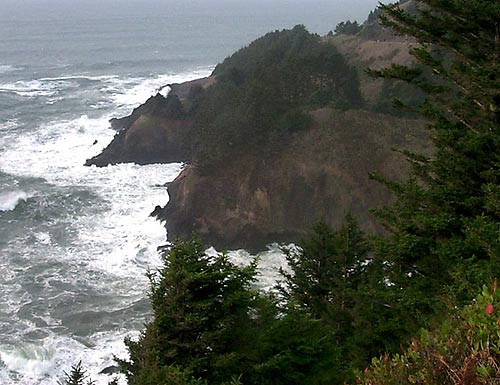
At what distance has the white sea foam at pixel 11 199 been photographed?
41.7 metres

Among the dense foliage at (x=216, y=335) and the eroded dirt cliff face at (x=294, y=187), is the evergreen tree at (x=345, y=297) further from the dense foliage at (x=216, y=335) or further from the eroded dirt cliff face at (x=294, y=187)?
the eroded dirt cliff face at (x=294, y=187)

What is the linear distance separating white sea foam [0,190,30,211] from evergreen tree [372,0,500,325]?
36215 mm

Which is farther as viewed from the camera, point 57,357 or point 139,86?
point 139,86

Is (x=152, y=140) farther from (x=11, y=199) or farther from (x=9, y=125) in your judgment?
(x=9, y=125)

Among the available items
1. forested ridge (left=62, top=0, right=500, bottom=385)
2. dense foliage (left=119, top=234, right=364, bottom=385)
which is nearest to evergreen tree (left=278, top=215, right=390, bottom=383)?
forested ridge (left=62, top=0, right=500, bottom=385)

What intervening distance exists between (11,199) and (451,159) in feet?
126

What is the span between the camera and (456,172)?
463 inches

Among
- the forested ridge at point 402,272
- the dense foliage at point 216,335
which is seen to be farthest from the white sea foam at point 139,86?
the dense foliage at point 216,335

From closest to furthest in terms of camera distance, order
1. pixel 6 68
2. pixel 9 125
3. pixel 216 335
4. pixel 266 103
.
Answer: pixel 216 335 < pixel 266 103 < pixel 9 125 < pixel 6 68

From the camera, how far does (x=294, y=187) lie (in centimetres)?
3766

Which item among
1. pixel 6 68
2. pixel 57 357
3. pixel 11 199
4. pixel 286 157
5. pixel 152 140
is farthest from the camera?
pixel 6 68

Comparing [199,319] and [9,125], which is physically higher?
[199,319]

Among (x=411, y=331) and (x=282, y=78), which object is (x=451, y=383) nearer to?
(x=411, y=331)

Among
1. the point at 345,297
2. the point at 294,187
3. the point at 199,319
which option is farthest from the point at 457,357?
the point at 294,187
